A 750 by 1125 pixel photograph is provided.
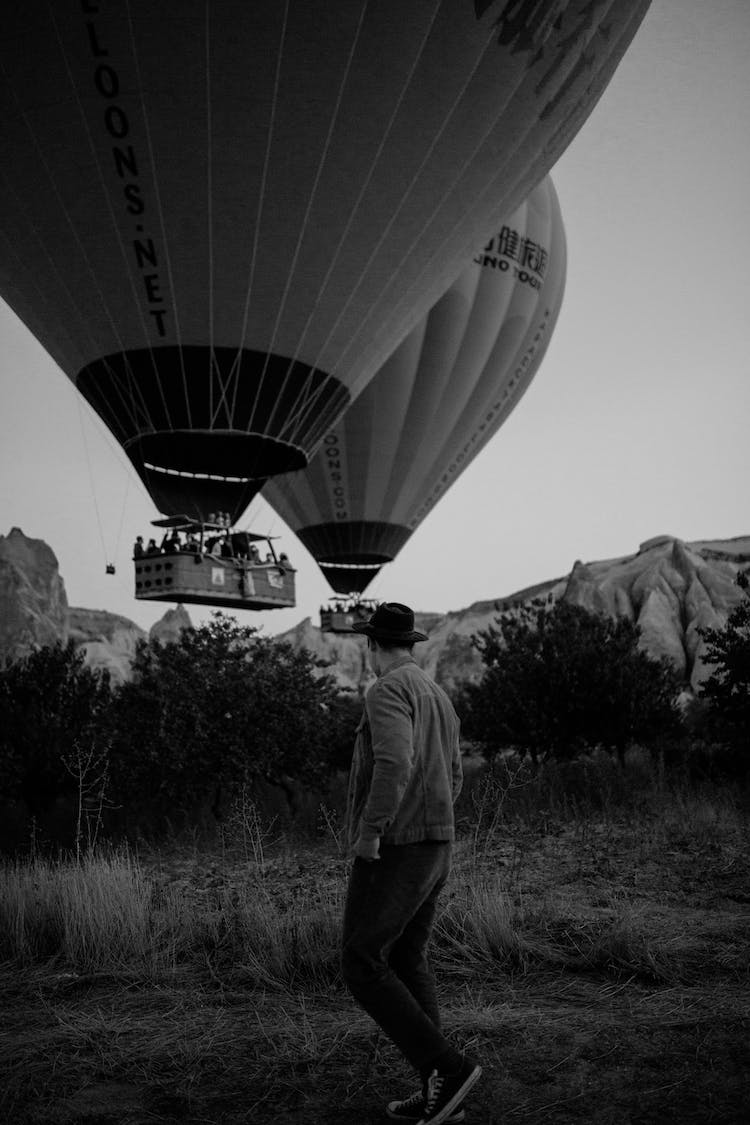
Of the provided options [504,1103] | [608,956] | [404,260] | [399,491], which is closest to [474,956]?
A: [608,956]

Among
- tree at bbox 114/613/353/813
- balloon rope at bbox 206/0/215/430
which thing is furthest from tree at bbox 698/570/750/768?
balloon rope at bbox 206/0/215/430

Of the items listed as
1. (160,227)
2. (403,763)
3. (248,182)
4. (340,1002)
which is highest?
(248,182)

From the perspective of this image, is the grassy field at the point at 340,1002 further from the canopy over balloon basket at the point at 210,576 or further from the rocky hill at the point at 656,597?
the rocky hill at the point at 656,597

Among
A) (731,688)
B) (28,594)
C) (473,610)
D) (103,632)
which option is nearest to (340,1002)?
(731,688)

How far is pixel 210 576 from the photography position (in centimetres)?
1825

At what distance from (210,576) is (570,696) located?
7.99 m

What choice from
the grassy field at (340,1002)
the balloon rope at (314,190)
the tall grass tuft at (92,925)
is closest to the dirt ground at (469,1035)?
the grassy field at (340,1002)

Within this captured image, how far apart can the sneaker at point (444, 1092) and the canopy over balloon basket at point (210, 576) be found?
49.3 ft

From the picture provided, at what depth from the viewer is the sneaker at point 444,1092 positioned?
125 inches

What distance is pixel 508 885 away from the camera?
283 inches

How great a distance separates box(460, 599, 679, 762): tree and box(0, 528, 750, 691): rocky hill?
20.7 m

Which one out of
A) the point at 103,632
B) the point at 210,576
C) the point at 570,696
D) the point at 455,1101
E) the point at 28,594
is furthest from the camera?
the point at 103,632

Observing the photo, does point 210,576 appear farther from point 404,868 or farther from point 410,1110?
point 410,1110

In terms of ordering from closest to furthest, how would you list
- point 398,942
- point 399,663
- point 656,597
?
point 398,942
point 399,663
point 656,597
